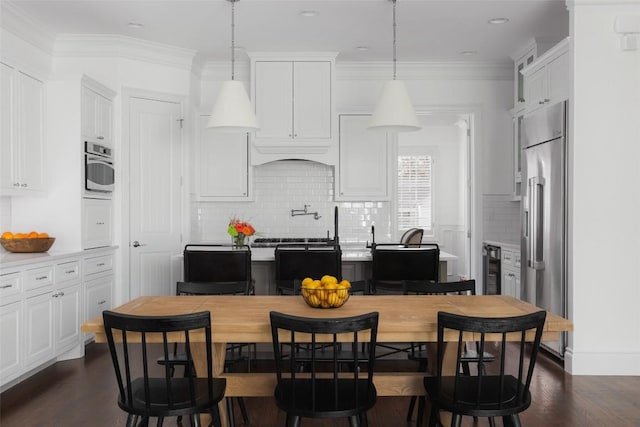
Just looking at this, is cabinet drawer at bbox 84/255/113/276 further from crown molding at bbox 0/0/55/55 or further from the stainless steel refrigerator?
the stainless steel refrigerator

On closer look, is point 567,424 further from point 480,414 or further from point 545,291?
point 545,291

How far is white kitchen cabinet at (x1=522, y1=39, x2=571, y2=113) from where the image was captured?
4684mm

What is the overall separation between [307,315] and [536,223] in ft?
9.42

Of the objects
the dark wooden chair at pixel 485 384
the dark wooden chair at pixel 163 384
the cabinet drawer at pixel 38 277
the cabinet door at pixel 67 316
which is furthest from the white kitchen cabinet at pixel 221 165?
the dark wooden chair at pixel 485 384

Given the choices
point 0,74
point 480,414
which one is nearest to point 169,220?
point 0,74

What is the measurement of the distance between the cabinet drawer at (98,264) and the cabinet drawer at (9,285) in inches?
41.3

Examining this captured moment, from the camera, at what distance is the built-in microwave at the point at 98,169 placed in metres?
5.23

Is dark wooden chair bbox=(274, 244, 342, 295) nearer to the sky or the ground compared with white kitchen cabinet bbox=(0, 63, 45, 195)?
nearer to the ground

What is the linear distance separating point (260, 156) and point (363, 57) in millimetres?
1614

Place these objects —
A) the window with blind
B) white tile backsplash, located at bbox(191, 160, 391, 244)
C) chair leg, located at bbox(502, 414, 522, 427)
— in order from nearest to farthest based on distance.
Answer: chair leg, located at bbox(502, 414, 522, 427) < white tile backsplash, located at bbox(191, 160, 391, 244) < the window with blind

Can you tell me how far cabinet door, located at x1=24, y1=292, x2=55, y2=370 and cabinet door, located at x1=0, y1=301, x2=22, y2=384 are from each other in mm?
98

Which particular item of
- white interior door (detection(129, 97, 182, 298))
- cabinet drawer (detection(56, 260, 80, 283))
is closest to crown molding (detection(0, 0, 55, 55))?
white interior door (detection(129, 97, 182, 298))

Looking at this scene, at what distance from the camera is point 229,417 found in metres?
3.25

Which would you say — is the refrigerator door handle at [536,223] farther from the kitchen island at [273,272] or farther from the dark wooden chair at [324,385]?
the dark wooden chair at [324,385]
